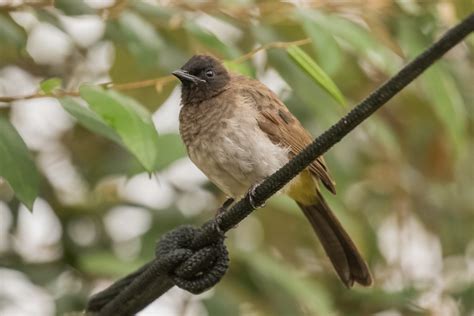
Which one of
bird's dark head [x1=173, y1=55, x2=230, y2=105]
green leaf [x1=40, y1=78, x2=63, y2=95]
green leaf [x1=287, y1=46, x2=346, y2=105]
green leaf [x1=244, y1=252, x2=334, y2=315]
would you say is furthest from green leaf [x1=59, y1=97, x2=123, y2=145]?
green leaf [x1=244, y1=252, x2=334, y2=315]

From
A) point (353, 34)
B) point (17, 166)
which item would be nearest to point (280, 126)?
point (353, 34)

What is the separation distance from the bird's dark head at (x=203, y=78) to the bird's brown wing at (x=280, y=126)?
96mm

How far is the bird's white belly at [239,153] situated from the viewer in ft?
11.2

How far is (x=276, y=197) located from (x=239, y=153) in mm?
411

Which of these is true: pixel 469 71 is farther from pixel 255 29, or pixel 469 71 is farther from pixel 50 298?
pixel 50 298

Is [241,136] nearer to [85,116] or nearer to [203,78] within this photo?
[203,78]

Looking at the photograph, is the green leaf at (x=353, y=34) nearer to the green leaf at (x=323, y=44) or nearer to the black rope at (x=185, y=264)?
the green leaf at (x=323, y=44)

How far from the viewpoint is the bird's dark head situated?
142 inches

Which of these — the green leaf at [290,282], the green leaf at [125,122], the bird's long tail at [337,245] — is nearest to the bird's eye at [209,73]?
the bird's long tail at [337,245]

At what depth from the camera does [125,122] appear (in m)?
2.64

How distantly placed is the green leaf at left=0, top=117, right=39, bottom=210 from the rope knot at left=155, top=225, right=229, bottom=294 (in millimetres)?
344

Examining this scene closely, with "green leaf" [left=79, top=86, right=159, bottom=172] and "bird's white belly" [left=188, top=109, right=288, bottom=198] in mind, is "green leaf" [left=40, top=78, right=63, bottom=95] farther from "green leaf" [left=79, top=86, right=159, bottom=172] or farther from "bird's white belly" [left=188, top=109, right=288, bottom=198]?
"bird's white belly" [left=188, top=109, right=288, bottom=198]

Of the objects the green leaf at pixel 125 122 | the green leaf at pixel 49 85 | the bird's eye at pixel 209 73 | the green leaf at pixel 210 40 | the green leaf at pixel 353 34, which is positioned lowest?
the green leaf at pixel 49 85

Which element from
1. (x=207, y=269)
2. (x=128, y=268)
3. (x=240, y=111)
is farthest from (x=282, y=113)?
(x=207, y=269)
